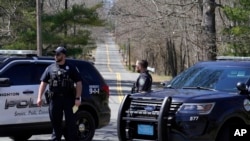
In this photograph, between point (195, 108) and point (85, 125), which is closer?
point (195, 108)

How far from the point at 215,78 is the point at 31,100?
12.4ft

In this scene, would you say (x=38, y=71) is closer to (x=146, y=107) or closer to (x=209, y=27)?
(x=146, y=107)

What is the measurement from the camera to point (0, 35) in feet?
121

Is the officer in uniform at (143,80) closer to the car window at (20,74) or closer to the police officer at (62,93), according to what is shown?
the police officer at (62,93)

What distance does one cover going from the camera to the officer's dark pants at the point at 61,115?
32.8 ft

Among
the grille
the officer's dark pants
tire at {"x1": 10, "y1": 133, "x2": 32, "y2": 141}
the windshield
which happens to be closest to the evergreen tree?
tire at {"x1": 10, "y1": 133, "x2": 32, "y2": 141}

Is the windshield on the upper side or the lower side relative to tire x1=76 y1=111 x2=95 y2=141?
upper

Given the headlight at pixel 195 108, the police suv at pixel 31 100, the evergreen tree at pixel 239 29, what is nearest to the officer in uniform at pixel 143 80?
the police suv at pixel 31 100

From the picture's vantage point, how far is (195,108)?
8688mm

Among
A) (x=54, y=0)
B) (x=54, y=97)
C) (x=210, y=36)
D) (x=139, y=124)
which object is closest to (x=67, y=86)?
(x=54, y=97)

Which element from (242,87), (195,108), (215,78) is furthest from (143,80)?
(195,108)

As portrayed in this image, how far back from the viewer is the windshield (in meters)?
9.73

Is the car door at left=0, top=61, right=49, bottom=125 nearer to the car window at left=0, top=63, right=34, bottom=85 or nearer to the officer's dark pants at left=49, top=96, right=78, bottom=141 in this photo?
the car window at left=0, top=63, right=34, bottom=85

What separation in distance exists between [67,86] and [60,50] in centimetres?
64
